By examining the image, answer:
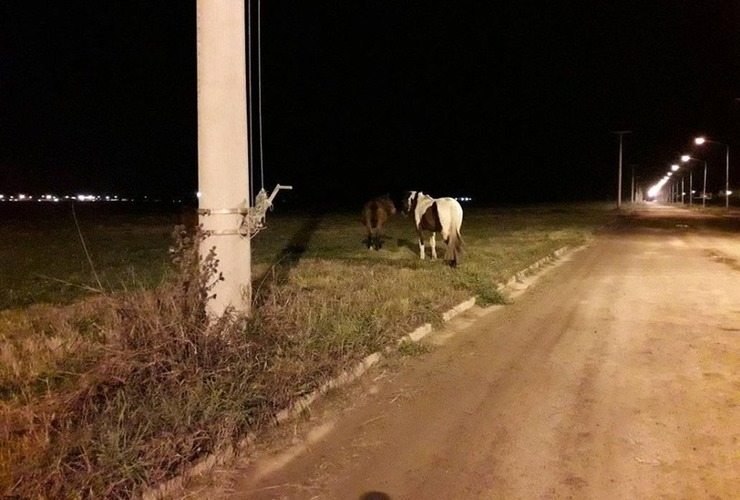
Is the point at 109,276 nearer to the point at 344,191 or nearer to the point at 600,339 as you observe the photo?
the point at 600,339

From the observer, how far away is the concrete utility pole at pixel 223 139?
22.0 feet

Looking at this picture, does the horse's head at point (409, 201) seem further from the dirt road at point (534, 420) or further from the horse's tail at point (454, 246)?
the dirt road at point (534, 420)

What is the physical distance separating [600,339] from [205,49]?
6289 mm

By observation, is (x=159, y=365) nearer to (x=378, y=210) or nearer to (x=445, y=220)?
(x=445, y=220)

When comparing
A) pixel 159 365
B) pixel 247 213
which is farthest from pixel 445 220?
pixel 159 365

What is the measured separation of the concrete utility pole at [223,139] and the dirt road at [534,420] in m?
1.81

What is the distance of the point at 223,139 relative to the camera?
6.79m

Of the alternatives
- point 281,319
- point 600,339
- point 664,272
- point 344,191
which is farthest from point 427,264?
point 344,191

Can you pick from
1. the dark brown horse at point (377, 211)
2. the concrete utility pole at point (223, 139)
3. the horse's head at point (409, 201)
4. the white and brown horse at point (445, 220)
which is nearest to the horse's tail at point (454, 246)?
the white and brown horse at point (445, 220)

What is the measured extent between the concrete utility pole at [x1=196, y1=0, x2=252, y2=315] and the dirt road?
1815mm

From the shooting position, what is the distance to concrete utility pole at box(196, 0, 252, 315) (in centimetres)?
672

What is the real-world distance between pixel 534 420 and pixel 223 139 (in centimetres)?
410

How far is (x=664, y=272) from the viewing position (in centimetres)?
1586

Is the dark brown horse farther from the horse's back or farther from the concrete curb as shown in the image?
the concrete curb
